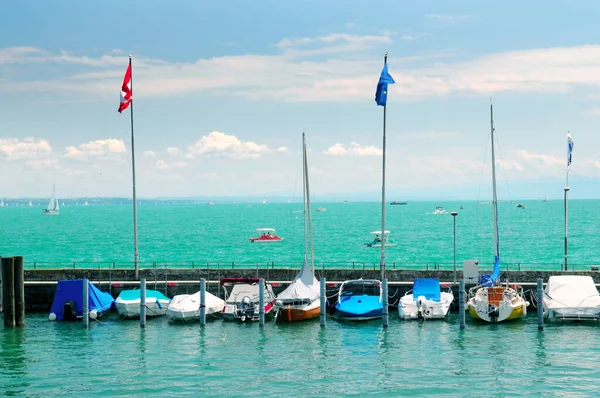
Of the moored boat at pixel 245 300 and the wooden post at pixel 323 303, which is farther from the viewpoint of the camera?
the moored boat at pixel 245 300

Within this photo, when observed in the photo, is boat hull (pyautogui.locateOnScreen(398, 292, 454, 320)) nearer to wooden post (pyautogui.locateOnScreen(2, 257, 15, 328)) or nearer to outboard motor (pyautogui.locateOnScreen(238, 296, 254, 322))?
outboard motor (pyautogui.locateOnScreen(238, 296, 254, 322))

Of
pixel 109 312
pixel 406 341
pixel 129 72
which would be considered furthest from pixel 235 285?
pixel 129 72

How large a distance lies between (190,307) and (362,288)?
10782 millimetres

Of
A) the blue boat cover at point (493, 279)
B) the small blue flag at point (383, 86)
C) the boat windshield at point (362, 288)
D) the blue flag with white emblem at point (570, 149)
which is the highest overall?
the small blue flag at point (383, 86)

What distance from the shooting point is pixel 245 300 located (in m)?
45.6

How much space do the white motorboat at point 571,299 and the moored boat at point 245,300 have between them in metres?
15.8

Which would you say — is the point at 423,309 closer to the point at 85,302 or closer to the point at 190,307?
the point at 190,307

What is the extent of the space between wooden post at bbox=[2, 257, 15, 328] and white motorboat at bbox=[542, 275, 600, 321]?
96.5 ft

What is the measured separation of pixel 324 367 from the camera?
36.4 metres

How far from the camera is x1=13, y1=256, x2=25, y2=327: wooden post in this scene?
4316cm

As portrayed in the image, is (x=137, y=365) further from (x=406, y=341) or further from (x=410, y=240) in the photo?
(x=410, y=240)

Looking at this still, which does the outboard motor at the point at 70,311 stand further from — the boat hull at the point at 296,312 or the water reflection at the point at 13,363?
the boat hull at the point at 296,312

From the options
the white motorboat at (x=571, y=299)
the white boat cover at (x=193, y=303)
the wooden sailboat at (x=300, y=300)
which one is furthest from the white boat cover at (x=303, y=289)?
the white motorboat at (x=571, y=299)

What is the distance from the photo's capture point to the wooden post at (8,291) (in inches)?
1695
